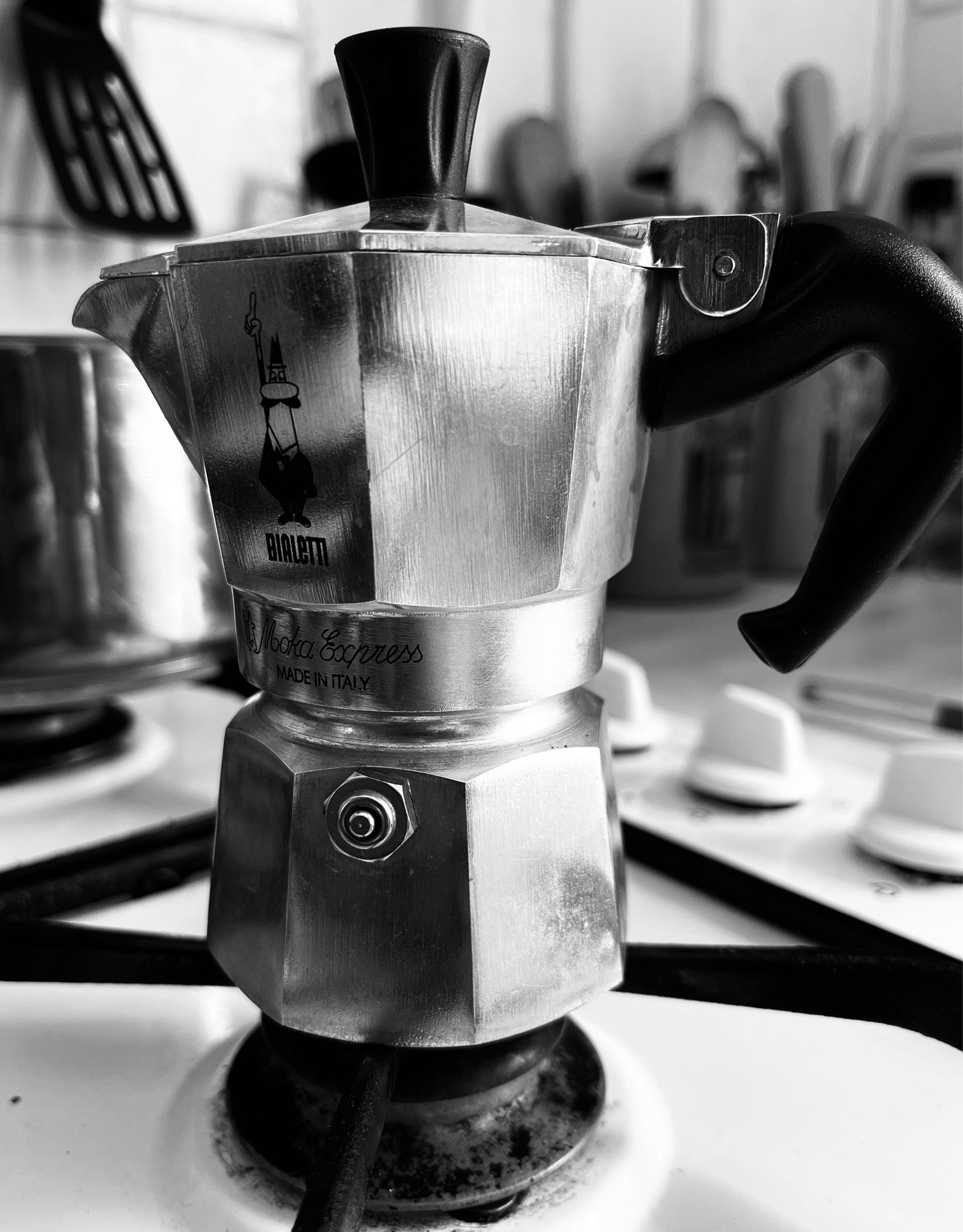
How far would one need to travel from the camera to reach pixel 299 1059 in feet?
1.06

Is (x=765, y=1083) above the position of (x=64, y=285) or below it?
below

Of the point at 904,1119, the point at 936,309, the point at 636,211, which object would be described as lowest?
the point at 904,1119

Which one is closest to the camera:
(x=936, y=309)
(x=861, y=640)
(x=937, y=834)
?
(x=936, y=309)

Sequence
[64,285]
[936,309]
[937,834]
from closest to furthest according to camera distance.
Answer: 1. [936,309]
2. [937,834]
3. [64,285]

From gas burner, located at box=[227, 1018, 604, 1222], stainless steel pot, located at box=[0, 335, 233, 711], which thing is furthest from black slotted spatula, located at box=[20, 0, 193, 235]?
gas burner, located at box=[227, 1018, 604, 1222]

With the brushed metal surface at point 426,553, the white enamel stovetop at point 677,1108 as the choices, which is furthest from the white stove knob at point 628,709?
the brushed metal surface at point 426,553

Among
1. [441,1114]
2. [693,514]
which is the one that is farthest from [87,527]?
[693,514]

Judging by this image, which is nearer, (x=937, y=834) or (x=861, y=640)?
(x=937, y=834)

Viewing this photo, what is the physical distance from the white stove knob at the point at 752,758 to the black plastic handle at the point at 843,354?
0.24 meters

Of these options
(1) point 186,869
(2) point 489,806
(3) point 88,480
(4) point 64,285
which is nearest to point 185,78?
(4) point 64,285

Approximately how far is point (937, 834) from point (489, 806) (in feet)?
0.90

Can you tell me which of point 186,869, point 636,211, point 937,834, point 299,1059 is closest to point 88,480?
point 186,869

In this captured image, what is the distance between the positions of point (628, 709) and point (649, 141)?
754 millimetres

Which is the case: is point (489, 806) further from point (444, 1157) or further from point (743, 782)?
point (743, 782)
